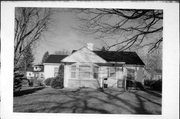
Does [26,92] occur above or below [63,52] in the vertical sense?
below

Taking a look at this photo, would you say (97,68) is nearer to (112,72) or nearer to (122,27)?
(112,72)

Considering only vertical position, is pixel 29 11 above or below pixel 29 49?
above

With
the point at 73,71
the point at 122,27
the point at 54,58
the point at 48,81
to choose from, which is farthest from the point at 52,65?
the point at 122,27

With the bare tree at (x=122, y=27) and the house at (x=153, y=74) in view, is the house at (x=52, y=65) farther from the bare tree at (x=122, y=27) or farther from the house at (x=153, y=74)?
the house at (x=153, y=74)

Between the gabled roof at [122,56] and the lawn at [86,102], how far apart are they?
787 mm

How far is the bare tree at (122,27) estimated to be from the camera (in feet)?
21.5

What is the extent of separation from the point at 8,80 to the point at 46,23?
1.78m

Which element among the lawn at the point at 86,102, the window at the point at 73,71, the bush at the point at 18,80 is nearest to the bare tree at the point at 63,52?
the window at the point at 73,71

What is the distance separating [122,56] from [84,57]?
3.27 feet

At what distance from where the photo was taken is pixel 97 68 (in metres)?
6.69

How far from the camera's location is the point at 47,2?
21.5 ft

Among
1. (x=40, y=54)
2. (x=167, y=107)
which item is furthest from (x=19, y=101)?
(x=167, y=107)

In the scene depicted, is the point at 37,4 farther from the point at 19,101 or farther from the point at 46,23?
the point at 19,101

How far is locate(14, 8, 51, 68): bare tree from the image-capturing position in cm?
661
